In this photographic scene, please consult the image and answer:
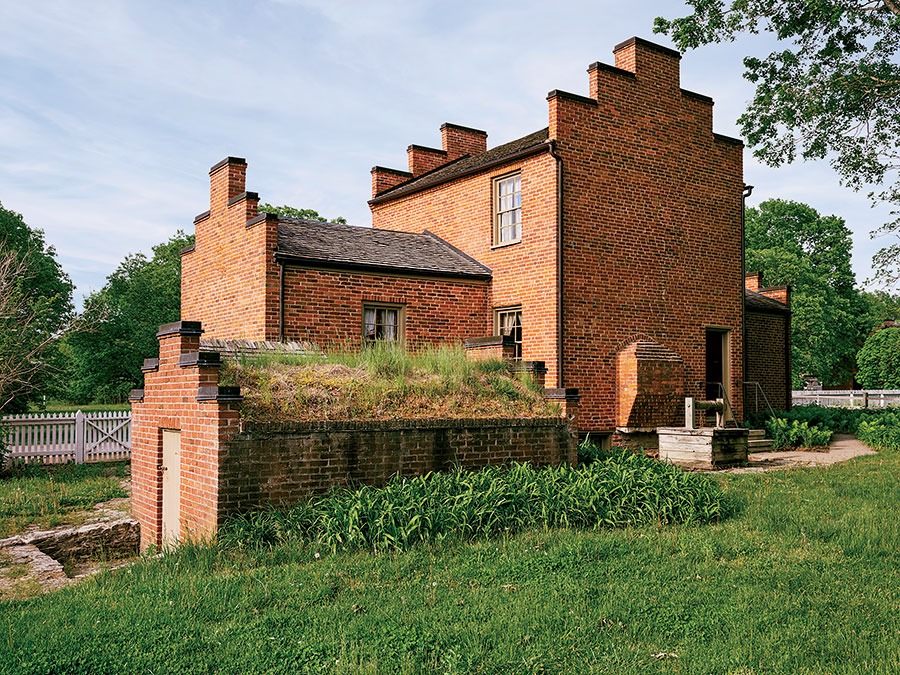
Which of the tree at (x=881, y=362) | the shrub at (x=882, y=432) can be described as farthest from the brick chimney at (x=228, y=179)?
the tree at (x=881, y=362)

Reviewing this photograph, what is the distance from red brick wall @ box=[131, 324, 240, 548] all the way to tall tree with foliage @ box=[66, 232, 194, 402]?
27360 millimetres

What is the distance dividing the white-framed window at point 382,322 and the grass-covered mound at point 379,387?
189 inches

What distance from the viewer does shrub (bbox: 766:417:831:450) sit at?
1886cm

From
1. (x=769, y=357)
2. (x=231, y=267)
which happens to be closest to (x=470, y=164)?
(x=231, y=267)

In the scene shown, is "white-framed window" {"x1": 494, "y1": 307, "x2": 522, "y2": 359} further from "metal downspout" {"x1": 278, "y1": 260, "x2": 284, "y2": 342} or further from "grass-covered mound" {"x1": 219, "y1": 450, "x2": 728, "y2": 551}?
"grass-covered mound" {"x1": 219, "y1": 450, "x2": 728, "y2": 551}

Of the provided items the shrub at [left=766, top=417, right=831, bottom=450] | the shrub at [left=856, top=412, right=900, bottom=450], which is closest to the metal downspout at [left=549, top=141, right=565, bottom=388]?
the shrub at [left=766, top=417, right=831, bottom=450]

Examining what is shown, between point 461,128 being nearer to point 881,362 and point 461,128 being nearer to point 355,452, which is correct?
point 355,452

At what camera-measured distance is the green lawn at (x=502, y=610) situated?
496cm

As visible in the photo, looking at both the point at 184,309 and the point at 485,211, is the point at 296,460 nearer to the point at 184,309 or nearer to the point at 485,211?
the point at 485,211

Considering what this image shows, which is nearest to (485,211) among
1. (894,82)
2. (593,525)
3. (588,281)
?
(588,281)

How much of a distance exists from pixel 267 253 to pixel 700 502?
9884 millimetres

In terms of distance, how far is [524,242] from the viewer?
16828 mm

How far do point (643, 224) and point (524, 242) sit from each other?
10.1 ft

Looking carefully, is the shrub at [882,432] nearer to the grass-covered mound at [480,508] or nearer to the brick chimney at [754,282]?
the brick chimney at [754,282]
